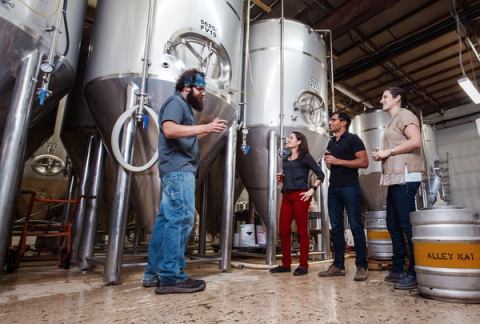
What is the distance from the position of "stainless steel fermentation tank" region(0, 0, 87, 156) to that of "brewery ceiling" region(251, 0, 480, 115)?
2.23 metres

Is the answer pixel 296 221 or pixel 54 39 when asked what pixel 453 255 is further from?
pixel 54 39

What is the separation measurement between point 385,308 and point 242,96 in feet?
8.24

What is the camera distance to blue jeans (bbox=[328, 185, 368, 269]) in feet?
7.80

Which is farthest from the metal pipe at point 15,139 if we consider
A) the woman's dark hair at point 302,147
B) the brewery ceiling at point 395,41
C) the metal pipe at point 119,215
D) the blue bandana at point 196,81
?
the brewery ceiling at point 395,41

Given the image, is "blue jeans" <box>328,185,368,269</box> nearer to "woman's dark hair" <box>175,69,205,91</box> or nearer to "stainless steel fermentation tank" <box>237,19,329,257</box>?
"stainless steel fermentation tank" <box>237,19,329,257</box>

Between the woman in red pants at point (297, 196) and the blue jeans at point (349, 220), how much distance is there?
226 millimetres

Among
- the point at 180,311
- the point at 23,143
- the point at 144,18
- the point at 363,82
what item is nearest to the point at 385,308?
the point at 180,311

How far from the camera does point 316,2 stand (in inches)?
192

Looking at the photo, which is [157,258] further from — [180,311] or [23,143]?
[23,143]

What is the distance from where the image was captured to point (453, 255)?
1624 mm

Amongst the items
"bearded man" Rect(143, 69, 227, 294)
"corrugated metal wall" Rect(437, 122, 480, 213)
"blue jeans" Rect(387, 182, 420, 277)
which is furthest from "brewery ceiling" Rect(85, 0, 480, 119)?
"blue jeans" Rect(387, 182, 420, 277)

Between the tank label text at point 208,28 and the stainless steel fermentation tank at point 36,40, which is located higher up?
the tank label text at point 208,28

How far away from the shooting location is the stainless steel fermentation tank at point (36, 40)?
1767 mm

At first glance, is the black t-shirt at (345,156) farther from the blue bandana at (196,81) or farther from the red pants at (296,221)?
the blue bandana at (196,81)
